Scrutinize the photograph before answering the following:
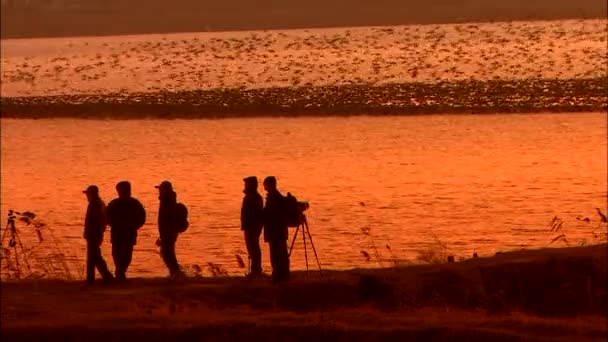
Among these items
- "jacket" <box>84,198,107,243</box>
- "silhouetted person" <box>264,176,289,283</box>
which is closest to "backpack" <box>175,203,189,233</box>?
"jacket" <box>84,198,107,243</box>

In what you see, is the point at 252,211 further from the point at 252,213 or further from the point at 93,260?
the point at 93,260

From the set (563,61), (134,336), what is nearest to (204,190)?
(134,336)

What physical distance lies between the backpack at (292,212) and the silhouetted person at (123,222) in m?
1.31

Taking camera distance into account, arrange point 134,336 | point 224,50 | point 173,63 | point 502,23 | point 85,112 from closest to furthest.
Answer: point 134,336, point 85,112, point 173,63, point 224,50, point 502,23

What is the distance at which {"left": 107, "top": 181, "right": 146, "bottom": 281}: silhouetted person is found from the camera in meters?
14.9

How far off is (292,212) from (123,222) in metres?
1.49

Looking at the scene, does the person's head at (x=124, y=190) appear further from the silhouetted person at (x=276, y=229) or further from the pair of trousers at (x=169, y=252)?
the silhouetted person at (x=276, y=229)

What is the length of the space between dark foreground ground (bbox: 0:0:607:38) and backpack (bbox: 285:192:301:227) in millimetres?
87472

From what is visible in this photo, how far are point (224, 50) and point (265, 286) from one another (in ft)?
239

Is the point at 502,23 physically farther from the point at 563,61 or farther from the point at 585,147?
the point at 585,147

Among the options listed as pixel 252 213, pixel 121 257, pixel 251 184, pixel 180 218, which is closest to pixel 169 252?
pixel 180 218

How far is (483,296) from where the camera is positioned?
13.8 m

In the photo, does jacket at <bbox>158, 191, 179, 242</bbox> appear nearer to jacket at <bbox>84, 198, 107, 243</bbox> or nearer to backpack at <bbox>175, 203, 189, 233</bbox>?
backpack at <bbox>175, 203, 189, 233</bbox>

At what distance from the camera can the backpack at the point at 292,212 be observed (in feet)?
47.6
